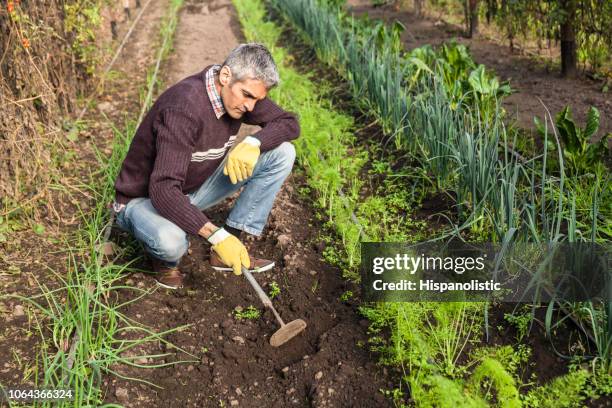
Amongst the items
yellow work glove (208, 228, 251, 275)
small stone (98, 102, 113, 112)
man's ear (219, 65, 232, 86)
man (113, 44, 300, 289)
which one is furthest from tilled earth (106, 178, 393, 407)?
small stone (98, 102, 113, 112)

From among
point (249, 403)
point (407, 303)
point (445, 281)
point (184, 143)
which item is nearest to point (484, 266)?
point (445, 281)

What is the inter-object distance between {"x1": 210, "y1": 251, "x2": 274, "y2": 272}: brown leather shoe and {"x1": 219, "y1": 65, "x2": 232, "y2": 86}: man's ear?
0.82m

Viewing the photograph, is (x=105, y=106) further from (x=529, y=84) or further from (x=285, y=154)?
(x=529, y=84)

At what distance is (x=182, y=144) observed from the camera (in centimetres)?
247

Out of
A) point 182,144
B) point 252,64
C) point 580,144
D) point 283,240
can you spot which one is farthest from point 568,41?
point 182,144

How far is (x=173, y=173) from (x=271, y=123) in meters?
0.71

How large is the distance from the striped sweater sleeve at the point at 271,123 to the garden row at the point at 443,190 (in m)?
0.49

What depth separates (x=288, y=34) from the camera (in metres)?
7.73

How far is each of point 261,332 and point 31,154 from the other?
5.97 feet

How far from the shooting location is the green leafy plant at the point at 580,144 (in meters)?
3.11

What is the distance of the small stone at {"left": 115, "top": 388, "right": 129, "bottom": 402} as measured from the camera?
7.04 feet

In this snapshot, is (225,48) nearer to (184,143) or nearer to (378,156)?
(378,156)

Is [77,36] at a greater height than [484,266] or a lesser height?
greater

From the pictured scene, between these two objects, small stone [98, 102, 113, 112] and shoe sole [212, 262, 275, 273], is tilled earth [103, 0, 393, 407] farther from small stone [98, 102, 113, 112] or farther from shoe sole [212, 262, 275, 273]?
small stone [98, 102, 113, 112]
